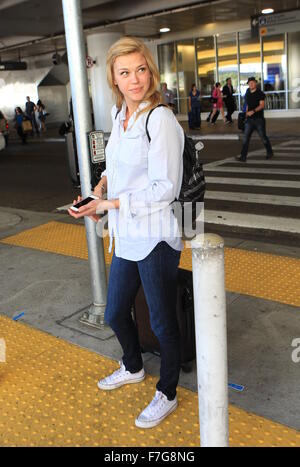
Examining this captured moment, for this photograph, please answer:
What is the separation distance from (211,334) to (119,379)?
4.45 feet

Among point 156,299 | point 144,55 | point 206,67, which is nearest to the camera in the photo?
point 144,55

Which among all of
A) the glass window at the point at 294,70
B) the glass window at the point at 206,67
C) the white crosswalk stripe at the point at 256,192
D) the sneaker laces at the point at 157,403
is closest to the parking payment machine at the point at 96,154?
the sneaker laces at the point at 157,403

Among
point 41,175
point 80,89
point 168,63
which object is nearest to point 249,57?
point 168,63

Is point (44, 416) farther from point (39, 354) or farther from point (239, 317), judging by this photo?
point (239, 317)

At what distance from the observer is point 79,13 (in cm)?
340

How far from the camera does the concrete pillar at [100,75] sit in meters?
22.3

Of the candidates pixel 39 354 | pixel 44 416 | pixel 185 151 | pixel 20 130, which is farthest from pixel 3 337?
pixel 20 130

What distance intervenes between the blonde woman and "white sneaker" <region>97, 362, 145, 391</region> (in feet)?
1.07

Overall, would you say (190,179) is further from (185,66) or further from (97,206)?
(185,66)

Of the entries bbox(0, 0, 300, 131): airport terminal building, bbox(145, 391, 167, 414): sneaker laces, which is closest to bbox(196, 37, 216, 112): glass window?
bbox(0, 0, 300, 131): airport terminal building

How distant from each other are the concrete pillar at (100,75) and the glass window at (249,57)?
5912 millimetres

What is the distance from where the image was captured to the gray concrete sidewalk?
3025 millimetres

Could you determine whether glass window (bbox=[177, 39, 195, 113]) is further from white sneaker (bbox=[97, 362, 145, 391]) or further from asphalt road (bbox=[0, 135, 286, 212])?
white sneaker (bbox=[97, 362, 145, 391])

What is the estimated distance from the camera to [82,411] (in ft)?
9.70
